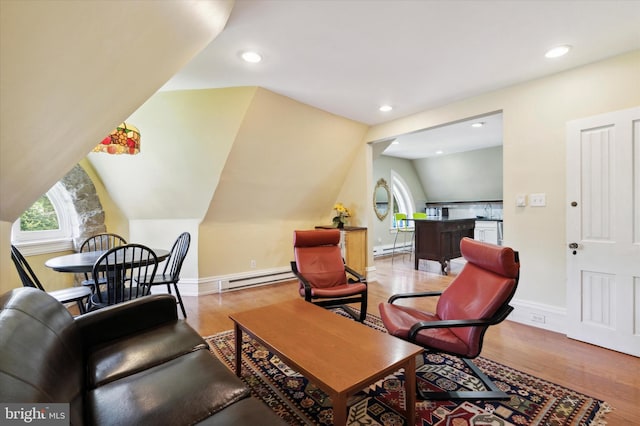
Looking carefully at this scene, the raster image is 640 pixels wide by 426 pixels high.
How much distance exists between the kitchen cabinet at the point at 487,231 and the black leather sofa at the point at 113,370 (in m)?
6.91

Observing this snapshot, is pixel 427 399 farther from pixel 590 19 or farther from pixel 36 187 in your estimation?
pixel 36 187

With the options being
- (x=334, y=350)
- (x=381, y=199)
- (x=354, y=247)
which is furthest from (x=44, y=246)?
(x=381, y=199)

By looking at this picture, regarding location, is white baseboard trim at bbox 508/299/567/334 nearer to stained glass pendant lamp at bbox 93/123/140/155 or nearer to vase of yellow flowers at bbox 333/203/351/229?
vase of yellow flowers at bbox 333/203/351/229

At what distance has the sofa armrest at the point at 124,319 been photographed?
5.27ft

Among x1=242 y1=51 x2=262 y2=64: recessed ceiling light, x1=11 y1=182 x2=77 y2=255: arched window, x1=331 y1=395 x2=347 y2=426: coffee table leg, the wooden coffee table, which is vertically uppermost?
x1=242 y1=51 x2=262 y2=64: recessed ceiling light

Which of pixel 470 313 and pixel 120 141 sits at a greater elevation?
pixel 120 141

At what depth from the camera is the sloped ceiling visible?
104 centimetres

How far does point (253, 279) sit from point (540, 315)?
12.1ft

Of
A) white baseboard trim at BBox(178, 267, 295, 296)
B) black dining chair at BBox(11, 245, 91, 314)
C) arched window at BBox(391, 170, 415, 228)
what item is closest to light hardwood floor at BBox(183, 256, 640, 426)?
white baseboard trim at BBox(178, 267, 295, 296)

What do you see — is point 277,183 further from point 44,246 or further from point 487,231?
point 487,231

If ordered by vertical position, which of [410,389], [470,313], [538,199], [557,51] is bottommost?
[410,389]

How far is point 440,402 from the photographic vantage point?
1.77 metres

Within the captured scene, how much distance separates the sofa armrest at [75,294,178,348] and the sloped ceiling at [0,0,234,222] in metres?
0.89

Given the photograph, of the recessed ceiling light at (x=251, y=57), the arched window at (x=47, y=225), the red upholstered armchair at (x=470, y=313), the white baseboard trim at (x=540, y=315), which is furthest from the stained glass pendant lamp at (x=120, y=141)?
the white baseboard trim at (x=540, y=315)
